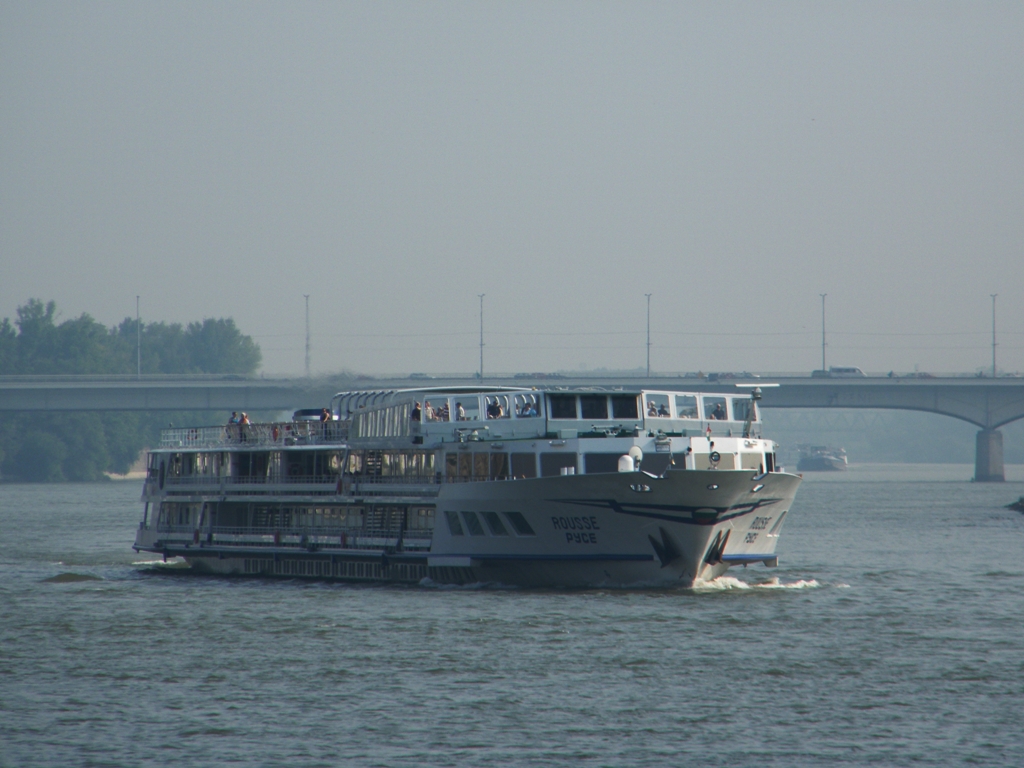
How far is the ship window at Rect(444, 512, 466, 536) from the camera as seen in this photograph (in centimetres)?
5144

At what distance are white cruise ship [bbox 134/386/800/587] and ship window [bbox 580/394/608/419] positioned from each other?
0.16ft

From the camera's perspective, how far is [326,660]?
130 feet

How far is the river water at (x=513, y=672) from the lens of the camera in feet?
98.8

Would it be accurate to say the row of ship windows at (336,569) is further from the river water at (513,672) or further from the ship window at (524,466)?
the ship window at (524,466)

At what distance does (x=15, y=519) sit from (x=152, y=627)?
204ft

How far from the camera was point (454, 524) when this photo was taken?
51625 mm

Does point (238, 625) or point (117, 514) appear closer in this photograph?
point (238, 625)

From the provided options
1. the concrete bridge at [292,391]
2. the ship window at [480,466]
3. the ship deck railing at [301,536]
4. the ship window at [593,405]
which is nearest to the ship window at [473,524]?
the ship window at [480,466]

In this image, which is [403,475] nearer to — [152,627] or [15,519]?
[152,627]

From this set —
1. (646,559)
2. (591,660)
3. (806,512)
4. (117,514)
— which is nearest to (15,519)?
(117,514)

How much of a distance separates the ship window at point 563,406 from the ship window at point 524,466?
234 centimetres

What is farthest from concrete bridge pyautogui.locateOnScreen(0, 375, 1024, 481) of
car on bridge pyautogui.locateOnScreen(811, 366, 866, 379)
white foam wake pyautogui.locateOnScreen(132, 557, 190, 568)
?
white foam wake pyautogui.locateOnScreen(132, 557, 190, 568)

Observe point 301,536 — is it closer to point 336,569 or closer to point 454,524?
point 336,569

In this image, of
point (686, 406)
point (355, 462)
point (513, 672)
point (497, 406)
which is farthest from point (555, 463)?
point (513, 672)
